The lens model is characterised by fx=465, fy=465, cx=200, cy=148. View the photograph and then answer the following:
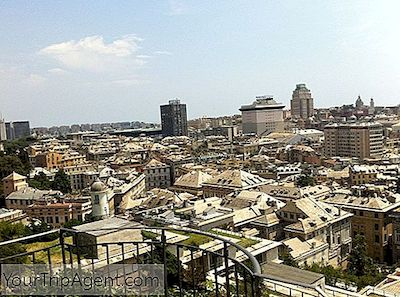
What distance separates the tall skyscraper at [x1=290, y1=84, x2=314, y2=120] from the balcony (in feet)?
256

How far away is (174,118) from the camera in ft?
234

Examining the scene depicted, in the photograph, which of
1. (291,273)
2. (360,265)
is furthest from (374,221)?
(291,273)

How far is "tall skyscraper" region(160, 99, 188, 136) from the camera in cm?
7075

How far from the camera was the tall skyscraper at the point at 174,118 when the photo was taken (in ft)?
232

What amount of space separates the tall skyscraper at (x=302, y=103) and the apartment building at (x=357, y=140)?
45.1 meters

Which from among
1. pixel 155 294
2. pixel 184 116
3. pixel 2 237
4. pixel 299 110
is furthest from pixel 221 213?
pixel 299 110

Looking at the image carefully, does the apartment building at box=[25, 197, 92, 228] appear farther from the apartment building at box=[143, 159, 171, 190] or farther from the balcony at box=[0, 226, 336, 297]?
the apartment building at box=[143, 159, 171, 190]

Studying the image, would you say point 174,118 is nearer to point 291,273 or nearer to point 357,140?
point 357,140

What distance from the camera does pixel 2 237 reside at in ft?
37.6

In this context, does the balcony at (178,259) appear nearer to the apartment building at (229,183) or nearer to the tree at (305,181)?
the apartment building at (229,183)

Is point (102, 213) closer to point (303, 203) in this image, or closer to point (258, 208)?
point (258, 208)

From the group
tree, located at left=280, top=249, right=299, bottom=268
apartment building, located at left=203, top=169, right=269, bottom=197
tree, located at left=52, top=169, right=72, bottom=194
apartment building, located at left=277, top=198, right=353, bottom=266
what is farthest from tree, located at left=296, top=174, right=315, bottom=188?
tree, located at left=52, top=169, right=72, bottom=194

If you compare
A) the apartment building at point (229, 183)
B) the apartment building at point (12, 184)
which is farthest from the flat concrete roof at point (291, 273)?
the apartment building at point (12, 184)

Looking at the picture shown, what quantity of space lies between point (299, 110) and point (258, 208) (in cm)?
7217
